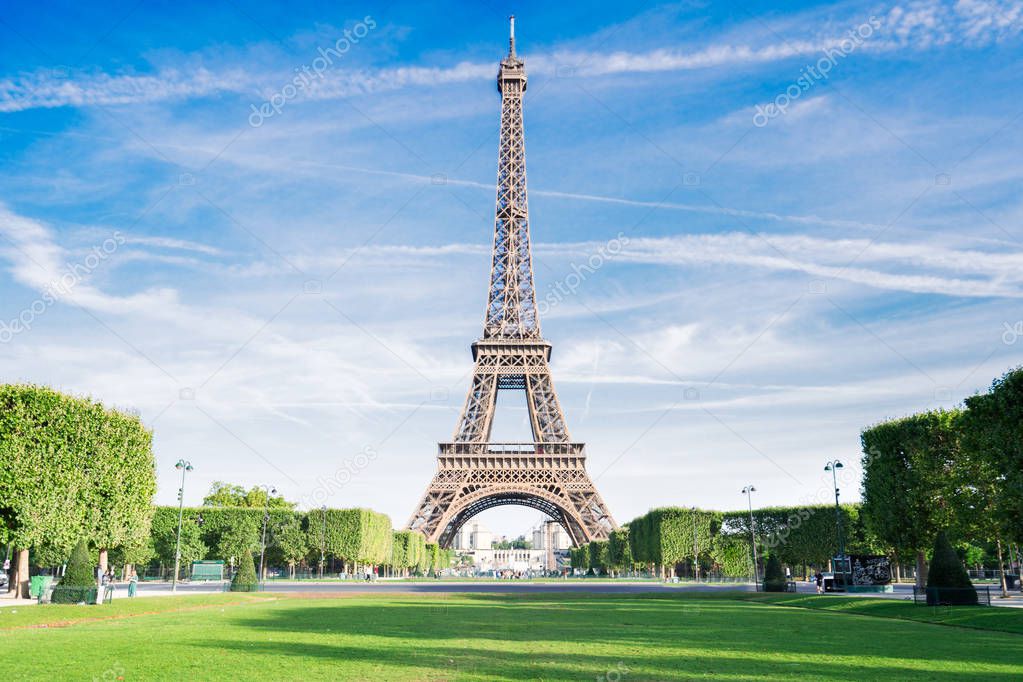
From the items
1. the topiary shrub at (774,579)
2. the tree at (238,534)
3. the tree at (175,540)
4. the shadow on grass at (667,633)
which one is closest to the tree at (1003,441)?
the shadow on grass at (667,633)

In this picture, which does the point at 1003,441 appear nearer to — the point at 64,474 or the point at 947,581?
the point at 947,581

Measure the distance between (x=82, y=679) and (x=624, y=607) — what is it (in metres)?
22.8

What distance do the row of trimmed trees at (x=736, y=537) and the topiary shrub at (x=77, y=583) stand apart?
4756 centimetres

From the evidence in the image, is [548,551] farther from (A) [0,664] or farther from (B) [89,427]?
(A) [0,664]

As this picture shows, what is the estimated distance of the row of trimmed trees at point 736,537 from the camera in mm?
60500

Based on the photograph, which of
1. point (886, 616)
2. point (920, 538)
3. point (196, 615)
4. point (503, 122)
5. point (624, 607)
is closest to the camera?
point (196, 615)

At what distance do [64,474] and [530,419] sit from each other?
162 ft

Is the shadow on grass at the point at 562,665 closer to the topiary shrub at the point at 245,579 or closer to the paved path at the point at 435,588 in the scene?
the topiary shrub at the point at 245,579

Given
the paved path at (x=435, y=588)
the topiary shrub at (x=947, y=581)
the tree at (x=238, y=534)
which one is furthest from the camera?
the tree at (x=238, y=534)

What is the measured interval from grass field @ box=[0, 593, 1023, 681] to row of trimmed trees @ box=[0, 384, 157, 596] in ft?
20.1

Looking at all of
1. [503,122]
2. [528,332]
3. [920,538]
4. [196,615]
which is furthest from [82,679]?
[503,122]

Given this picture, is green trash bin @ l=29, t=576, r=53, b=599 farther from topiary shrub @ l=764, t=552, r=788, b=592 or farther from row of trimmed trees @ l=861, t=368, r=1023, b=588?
row of trimmed trees @ l=861, t=368, r=1023, b=588

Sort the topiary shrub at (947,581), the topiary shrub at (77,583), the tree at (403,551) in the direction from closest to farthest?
the topiary shrub at (947,581)
the topiary shrub at (77,583)
the tree at (403,551)

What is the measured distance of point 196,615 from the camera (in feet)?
84.7
